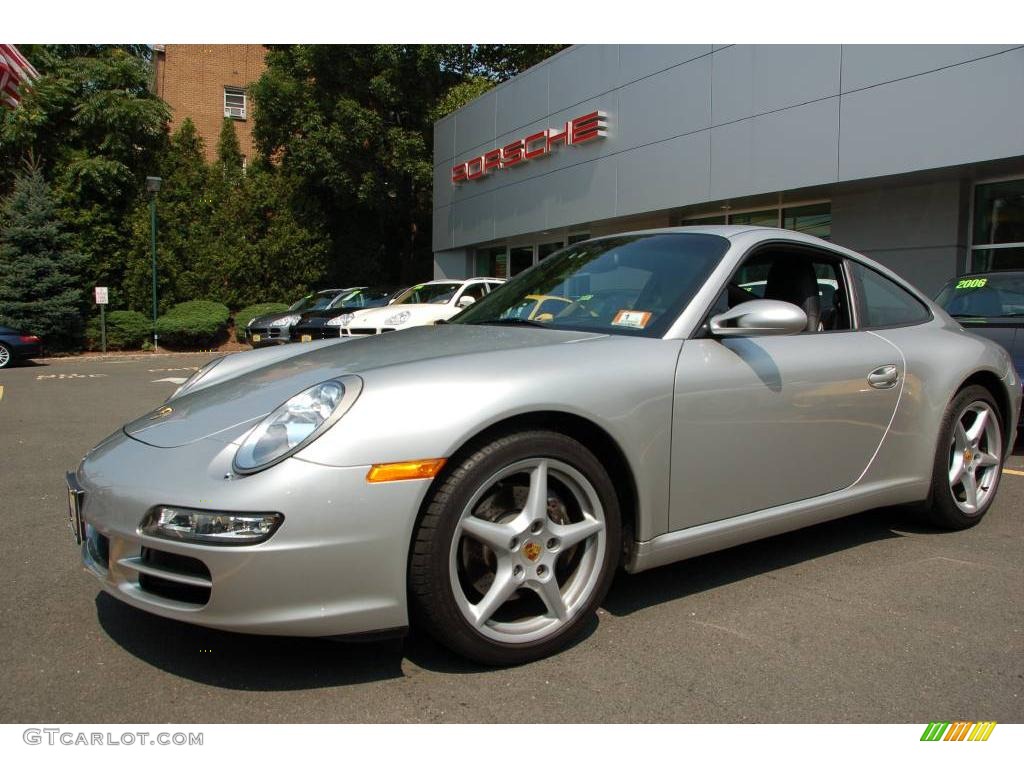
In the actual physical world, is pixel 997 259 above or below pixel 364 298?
above

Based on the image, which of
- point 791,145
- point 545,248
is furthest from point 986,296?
point 545,248

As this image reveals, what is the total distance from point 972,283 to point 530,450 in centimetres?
656

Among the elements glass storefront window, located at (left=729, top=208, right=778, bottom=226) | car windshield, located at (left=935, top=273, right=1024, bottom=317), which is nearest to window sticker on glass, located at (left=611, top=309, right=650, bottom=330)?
car windshield, located at (left=935, top=273, right=1024, bottom=317)

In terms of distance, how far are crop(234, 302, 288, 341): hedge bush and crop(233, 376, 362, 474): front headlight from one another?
22.4 m

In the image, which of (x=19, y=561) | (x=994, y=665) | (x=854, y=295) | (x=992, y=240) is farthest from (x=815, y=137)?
(x=19, y=561)

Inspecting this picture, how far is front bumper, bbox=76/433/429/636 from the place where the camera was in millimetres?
2109

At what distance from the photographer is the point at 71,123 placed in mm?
23281

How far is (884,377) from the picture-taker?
341cm

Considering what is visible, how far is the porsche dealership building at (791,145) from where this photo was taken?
1027 centimetres

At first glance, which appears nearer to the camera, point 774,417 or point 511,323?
point 774,417

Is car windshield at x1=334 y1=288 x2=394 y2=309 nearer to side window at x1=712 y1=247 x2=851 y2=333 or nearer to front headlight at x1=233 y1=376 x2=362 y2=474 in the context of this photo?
side window at x1=712 y1=247 x2=851 y2=333

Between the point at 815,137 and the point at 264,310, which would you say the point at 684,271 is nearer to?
the point at 815,137

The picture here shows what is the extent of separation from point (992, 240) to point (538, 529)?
11.4m
